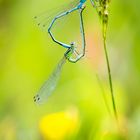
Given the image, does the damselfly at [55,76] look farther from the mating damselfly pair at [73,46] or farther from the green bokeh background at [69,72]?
the green bokeh background at [69,72]

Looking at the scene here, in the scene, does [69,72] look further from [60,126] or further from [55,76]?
[55,76]

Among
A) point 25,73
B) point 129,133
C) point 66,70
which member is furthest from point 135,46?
point 129,133

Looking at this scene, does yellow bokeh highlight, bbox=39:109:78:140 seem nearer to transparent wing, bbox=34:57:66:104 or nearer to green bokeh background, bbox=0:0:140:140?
green bokeh background, bbox=0:0:140:140

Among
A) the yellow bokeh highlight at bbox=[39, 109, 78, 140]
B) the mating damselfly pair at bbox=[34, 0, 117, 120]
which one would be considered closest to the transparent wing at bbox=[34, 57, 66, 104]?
the mating damselfly pair at bbox=[34, 0, 117, 120]

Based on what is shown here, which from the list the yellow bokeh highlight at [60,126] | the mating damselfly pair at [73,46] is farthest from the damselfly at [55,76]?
the yellow bokeh highlight at [60,126]

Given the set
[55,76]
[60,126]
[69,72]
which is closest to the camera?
[55,76]

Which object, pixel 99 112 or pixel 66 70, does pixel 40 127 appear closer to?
pixel 99 112

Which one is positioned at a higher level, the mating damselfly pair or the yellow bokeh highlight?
the mating damselfly pair

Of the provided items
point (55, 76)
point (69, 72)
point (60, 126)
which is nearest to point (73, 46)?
point (55, 76)

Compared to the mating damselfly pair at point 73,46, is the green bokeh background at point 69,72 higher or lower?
lower
